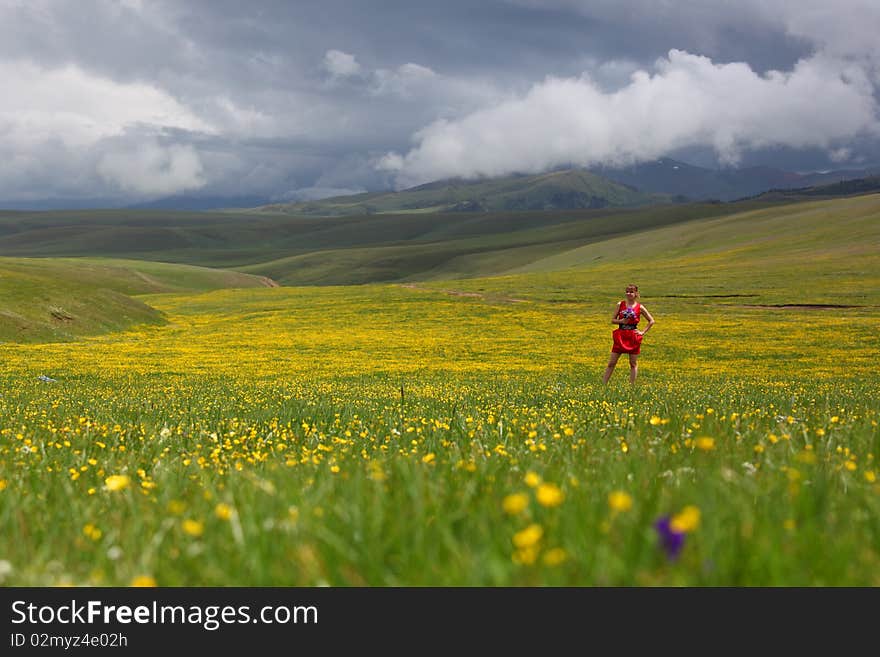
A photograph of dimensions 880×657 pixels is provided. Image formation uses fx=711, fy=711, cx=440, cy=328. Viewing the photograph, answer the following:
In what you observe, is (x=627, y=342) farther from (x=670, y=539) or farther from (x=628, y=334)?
(x=670, y=539)

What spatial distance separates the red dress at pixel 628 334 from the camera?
2373cm

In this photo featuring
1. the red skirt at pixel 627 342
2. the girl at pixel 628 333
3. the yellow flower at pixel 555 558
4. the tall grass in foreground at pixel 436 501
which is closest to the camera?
the yellow flower at pixel 555 558

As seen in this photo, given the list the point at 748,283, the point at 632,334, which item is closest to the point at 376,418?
the point at 632,334

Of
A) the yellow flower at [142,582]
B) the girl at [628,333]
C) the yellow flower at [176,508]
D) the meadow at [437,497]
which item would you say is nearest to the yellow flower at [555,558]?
the meadow at [437,497]

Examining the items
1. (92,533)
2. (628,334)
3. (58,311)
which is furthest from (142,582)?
(58,311)

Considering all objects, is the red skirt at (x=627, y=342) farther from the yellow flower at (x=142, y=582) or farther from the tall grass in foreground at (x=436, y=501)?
the yellow flower at (x=142, y=582)

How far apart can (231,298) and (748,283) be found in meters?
73.7

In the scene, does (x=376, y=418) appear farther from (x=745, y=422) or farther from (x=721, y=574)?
(x=721, y=574)

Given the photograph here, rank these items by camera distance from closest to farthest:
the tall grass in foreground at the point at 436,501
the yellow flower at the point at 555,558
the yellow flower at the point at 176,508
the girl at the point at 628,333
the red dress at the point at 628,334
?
the yellow flower at the point at 555,558
the tall grass in foreground at the point at 436,501
the yellow flower at the point at 176,508
the girl at the point at 628,333
the red dress at the point at 628,334

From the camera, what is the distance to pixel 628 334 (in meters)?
24.2

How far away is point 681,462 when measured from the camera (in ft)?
15.6

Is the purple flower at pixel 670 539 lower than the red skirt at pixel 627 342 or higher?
higher

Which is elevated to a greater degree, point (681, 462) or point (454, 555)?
point (454, 555)
